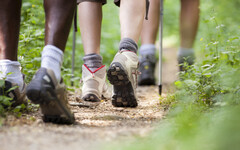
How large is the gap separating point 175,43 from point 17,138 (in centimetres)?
951

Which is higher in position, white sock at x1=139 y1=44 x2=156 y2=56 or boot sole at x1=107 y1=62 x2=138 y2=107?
white sock at x1=139 y1=44 x2=156 y2=56

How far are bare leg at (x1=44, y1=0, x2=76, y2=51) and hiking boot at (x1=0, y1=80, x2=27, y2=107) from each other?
1.10 ft

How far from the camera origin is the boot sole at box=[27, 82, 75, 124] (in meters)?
1.35

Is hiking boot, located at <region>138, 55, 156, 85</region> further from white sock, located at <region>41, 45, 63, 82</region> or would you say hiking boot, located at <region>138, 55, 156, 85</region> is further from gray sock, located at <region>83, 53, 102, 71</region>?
white sock, located at <region>41, 45, 63, 82</region>

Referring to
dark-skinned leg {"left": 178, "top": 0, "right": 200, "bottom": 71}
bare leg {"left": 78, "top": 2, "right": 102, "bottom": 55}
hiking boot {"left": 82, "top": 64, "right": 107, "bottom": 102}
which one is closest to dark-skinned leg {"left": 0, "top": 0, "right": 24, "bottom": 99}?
hiking boot {"left": 82, "top": 64, "right": 107, "bottom": 102}

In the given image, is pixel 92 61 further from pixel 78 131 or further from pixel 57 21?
pixel 78 131

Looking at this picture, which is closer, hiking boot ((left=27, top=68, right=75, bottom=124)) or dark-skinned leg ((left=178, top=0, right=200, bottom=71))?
hiking boot ((left=27, top=68, right=75, bottom=124))

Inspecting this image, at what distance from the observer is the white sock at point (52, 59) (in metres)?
1.48

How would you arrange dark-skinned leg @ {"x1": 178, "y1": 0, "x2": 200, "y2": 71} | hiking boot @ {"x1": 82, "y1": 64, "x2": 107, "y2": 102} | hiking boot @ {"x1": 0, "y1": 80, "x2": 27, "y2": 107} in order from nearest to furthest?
hiking boot @ {"x1": 0, "y1": 80, "x2": 27, "y2": 107} < hiking boot @ {"x1": 82, "y1": 64, "x2": 107, "y2": 102} < dark-skinned leg @ {"x1": 178, "y1": 0, "x2": 200, "y2": 71}

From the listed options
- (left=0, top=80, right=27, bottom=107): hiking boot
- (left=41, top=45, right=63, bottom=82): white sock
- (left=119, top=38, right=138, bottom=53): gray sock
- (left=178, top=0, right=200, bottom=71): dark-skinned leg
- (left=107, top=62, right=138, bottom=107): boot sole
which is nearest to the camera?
(left=41, top=45, right=63, bottom=82): white sock

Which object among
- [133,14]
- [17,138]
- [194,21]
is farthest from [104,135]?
[194,21]

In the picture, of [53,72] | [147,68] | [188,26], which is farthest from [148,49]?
[53,72]

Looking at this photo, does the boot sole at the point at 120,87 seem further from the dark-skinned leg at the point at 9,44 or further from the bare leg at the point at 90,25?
the dark-skinned leg at the point at 9,44

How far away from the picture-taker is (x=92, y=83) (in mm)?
2186
